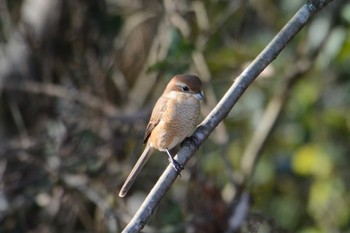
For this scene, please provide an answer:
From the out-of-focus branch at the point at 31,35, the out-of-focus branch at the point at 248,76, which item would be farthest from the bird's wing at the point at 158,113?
the out-of-focus branch at the point at 31,35

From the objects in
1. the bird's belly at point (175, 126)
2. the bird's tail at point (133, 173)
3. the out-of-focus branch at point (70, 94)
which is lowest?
the out-of-focus branch at point (70, 94)

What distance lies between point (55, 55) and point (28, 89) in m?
0.44

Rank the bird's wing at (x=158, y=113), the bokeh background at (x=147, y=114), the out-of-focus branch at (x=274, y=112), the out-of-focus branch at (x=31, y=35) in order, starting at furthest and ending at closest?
1. the out-of-focus branch at (x=31, y=35)
2. the out-of-focus branch at (x=274, y=112)
3. the bokeh background at (x=147, y=114)
4. the bird's wing at (x=158, y=113)

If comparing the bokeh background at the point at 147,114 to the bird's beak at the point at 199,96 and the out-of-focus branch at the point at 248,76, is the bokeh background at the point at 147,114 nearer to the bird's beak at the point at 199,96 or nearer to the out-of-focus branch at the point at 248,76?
the bird's beak at the point at 199,96

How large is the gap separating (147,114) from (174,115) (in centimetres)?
119

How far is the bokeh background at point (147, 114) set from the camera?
601 cm

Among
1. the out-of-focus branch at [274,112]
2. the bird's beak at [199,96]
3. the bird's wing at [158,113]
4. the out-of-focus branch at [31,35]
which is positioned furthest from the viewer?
the out-of-focus branch at [31,35]

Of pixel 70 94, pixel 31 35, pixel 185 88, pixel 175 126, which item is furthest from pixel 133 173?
pixel 31 35

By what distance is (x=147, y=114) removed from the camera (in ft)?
19.5

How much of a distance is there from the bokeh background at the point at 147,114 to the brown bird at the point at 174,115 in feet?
2.52

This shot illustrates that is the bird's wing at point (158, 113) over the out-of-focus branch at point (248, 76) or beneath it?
beneath

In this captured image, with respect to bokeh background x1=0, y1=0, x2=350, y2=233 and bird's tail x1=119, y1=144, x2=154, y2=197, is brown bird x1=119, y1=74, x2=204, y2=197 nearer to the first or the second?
bird's tail x1=119, y1=144, x2=154, y2=197

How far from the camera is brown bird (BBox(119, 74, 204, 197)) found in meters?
4.62

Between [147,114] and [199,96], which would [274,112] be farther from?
[199,96]
